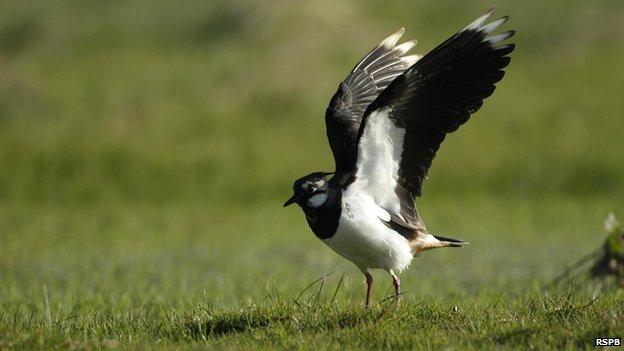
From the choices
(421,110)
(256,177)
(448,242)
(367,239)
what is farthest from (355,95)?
(256,177)

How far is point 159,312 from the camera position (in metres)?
7.53

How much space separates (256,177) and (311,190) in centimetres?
1099

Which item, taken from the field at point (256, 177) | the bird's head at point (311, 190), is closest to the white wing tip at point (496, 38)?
the bird's head at point (311, 190)

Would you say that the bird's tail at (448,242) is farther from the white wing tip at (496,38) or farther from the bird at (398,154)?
the white wing tip at (496,38)

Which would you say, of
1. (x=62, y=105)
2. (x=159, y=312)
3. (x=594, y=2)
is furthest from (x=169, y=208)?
(x=594, y=2)

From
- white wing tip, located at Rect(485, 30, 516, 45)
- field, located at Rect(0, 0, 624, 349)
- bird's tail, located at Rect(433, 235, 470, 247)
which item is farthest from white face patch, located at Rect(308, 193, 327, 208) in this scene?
Result: white wing tip, located at Rect(485, 30, 516, 45)

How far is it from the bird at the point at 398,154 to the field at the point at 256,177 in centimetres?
66

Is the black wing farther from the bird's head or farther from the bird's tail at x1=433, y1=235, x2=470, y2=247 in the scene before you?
the bird's tail at x1=433, y1=235, x2=470, y2=247

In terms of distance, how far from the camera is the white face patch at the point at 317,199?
6900mm

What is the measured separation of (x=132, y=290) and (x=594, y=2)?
16.6 meters

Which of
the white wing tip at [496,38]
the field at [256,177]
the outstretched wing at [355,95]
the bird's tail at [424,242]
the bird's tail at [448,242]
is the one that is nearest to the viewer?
the field at [256,177]

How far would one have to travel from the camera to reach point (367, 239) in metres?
6.88

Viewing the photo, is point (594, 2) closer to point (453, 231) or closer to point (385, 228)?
point (453, 231)

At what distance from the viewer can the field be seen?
613cm
